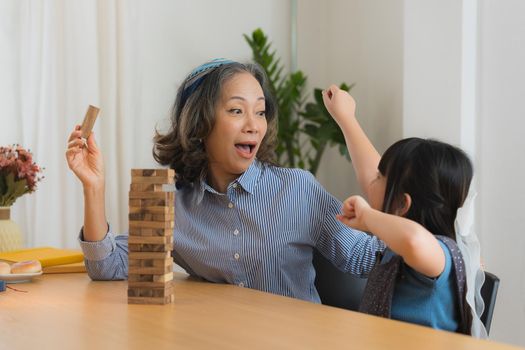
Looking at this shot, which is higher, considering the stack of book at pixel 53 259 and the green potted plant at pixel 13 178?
the green potted plant at pixel 13 178

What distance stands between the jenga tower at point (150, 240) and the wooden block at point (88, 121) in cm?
23

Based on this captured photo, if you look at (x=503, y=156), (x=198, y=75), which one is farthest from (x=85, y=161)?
(x=503, y=156)

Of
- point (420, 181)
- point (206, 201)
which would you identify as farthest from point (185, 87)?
point (420, 181)

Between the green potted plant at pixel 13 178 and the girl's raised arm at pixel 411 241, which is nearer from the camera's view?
the girl's raised arm at pixel 411 241

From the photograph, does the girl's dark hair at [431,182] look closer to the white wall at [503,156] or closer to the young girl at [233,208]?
the young girl at [233,208]

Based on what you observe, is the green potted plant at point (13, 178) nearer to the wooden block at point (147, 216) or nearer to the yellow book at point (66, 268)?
the yellow book at point (66, 268)

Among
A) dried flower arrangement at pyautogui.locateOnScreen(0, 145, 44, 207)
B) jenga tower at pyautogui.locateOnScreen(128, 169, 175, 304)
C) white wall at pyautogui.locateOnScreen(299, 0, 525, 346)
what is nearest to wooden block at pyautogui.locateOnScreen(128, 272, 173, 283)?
jenga tower at pyautogui.locateOnScreen(128, 169, 175, 304)

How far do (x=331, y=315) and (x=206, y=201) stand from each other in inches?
29.6

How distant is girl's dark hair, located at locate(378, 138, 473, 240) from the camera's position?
1.63 metres

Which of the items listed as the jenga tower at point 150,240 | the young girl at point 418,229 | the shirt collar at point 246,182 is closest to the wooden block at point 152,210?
the jenga tower at point 150,240

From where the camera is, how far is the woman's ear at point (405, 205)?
1.63 meters

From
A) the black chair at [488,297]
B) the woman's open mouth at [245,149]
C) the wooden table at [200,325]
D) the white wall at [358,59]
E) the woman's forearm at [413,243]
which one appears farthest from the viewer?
the white wall at [358,59]

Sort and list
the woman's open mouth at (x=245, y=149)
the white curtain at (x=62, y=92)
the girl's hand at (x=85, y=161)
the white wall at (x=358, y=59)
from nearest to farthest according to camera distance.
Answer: the girl's hand at (x=85, y=161), the woman's open mouth at (x=245, y=149), the white curtain at (x=62, y=92), the white wall at (x=358, y=59)

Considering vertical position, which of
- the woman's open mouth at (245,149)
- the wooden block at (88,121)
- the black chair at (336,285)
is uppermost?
the wooden block at (88,121)
